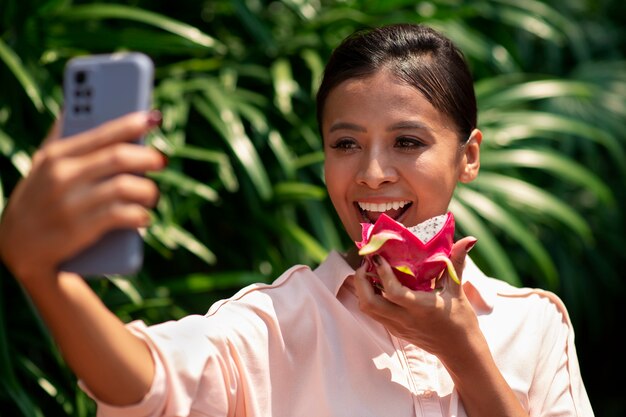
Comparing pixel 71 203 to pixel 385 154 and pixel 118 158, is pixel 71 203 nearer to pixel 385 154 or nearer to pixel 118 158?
pixel 118 158

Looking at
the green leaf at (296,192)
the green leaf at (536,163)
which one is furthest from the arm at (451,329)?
the green leaf at (536,163)

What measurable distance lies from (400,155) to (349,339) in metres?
0.29

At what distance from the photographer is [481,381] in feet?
4.42

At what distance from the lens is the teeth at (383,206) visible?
146cm

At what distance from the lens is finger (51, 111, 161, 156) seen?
0.92 m

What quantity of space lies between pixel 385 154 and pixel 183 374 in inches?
18.8

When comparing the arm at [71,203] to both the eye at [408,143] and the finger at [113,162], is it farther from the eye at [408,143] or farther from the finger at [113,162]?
the eye at [408,143]

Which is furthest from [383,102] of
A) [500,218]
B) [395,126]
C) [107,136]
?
[500,218]

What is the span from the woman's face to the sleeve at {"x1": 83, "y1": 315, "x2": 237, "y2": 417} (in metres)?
0.32

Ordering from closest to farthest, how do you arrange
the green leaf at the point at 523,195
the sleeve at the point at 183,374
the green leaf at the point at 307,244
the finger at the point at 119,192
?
the finger at the point at 119,192 → the sleeve at the point at 183,374 → the green leaf at the point at 307,244 → the green leaf at the point at 523,195

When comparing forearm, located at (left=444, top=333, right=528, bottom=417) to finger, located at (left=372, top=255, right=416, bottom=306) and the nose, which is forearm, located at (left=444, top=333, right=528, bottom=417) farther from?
the nose

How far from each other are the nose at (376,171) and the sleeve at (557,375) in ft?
1.24

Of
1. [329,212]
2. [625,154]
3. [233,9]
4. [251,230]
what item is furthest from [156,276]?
[625,154]

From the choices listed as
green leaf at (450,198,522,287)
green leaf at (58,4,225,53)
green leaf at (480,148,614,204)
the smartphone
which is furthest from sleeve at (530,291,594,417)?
green leaf at (480,148,614,204)
